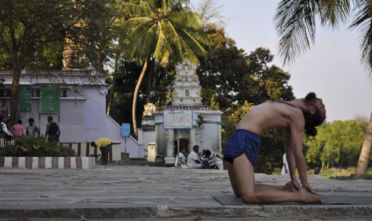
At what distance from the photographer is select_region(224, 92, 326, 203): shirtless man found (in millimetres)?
5051

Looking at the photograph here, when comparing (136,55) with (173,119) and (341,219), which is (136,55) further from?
→ (341,219)

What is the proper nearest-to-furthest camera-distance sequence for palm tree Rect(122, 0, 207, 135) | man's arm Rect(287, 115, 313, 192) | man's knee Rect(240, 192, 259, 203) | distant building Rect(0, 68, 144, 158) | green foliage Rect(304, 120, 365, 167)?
man's knee Rect(240, 192, 259, 203) < man's arm Rect(287, 115, 313, 192) < distant building Rect(0, 68, 144, 158) < palm tree Rect(122, 0, 207, 135) < green foliage Rect(304, 120, 365, 167)

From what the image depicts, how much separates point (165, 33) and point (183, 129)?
9.20 m

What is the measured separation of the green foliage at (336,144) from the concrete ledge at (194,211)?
264 feet

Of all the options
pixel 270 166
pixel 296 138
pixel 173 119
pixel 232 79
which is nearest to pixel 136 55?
pixel 232 79

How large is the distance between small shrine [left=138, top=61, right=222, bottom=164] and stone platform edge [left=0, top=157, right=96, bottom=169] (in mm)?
9208

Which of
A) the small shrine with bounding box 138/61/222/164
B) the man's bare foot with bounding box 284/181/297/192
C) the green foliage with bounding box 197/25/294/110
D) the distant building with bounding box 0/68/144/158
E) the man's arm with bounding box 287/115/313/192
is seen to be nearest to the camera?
the man's arm with bounding box 287/115/313/192

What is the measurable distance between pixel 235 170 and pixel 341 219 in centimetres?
114

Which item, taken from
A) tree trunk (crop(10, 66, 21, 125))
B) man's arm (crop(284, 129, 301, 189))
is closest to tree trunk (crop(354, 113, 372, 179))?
man's arm (crop(284, 129, 301, 189))

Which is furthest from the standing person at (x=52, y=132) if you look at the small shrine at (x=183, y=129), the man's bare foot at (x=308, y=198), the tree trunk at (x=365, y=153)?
the man's bare foot at (x=308, y=198)

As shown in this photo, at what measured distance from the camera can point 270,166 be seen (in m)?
35.8

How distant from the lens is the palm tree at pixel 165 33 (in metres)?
33.1

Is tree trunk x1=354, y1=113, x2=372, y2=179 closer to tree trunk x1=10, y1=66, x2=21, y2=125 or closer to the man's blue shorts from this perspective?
the man's blue shorts

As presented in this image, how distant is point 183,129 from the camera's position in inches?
1070
